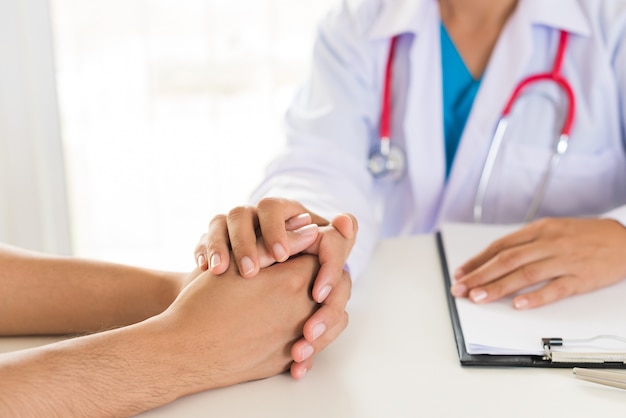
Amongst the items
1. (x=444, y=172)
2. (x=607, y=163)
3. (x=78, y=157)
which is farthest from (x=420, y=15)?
(x=78, y=157)

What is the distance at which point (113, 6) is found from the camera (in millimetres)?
1977

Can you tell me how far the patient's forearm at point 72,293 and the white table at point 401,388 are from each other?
0.10ft

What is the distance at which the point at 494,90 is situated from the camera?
1310 mm

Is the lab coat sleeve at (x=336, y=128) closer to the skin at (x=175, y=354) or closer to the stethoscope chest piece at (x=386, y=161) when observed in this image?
the stethoscope chest piece at (x=386, y=161)

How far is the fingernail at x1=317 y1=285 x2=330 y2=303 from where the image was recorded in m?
0.85

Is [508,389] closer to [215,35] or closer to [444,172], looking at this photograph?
[444,172]

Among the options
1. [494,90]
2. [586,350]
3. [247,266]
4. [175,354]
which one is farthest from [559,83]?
[175,354]

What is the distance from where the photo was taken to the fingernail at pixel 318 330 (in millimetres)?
817

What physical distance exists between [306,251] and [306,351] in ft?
0.43

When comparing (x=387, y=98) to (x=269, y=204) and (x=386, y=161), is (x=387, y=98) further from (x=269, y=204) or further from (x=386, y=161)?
(x=269, y=204)

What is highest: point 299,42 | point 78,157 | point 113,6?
point 113,6

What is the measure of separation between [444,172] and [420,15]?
0.28 m

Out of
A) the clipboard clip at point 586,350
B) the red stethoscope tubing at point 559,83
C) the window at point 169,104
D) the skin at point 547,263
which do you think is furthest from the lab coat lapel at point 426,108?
the window at point 169,104

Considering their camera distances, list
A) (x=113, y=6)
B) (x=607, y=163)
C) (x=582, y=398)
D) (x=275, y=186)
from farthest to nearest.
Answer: (x=113, y=6), (x=607, y=163), (x=275, y=186), (x=582, y=398)
